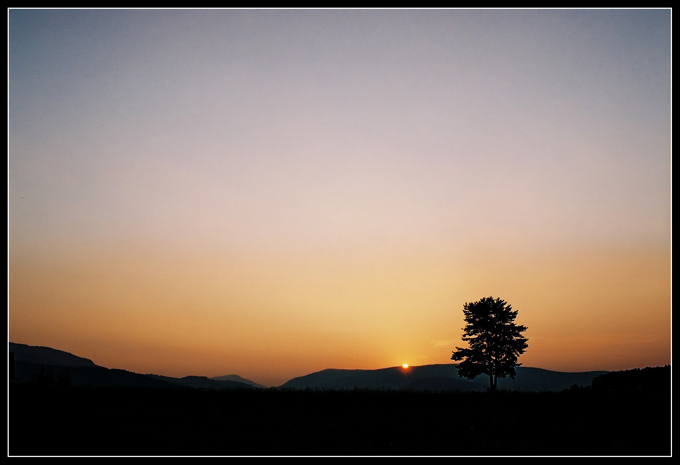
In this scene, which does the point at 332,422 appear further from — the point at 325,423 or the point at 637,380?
the point at 637,380

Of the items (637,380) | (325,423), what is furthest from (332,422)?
(637,380)

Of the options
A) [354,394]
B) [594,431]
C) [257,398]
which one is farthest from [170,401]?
[594,431]

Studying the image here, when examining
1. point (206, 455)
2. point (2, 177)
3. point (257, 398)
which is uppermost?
point (2, 177)

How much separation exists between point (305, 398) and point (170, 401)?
8.46m

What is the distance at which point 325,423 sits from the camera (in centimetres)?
3039

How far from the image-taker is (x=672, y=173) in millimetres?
19781

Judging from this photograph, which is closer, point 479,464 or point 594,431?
point 479,464

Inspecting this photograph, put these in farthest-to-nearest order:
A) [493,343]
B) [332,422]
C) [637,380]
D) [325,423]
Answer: [493,343], [637,380], [332,422], [325,423]

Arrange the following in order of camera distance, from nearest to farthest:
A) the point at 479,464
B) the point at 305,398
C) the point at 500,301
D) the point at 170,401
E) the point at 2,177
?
the point at 2,177
the point at 479,464
the point at 170,401
the point at 305,398
the point at 500,301

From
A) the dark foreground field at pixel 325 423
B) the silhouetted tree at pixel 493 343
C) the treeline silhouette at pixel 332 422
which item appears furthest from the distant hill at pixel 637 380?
the silhouetted tree at pixel 493 343

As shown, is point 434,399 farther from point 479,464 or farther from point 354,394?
point 479,464

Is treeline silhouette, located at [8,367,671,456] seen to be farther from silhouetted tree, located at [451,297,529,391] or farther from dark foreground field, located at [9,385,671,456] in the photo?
silhouetted tree, located at [451,297,529,391]

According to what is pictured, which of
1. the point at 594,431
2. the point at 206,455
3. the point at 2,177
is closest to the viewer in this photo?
the point at 2,177

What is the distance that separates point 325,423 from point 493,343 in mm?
32996
